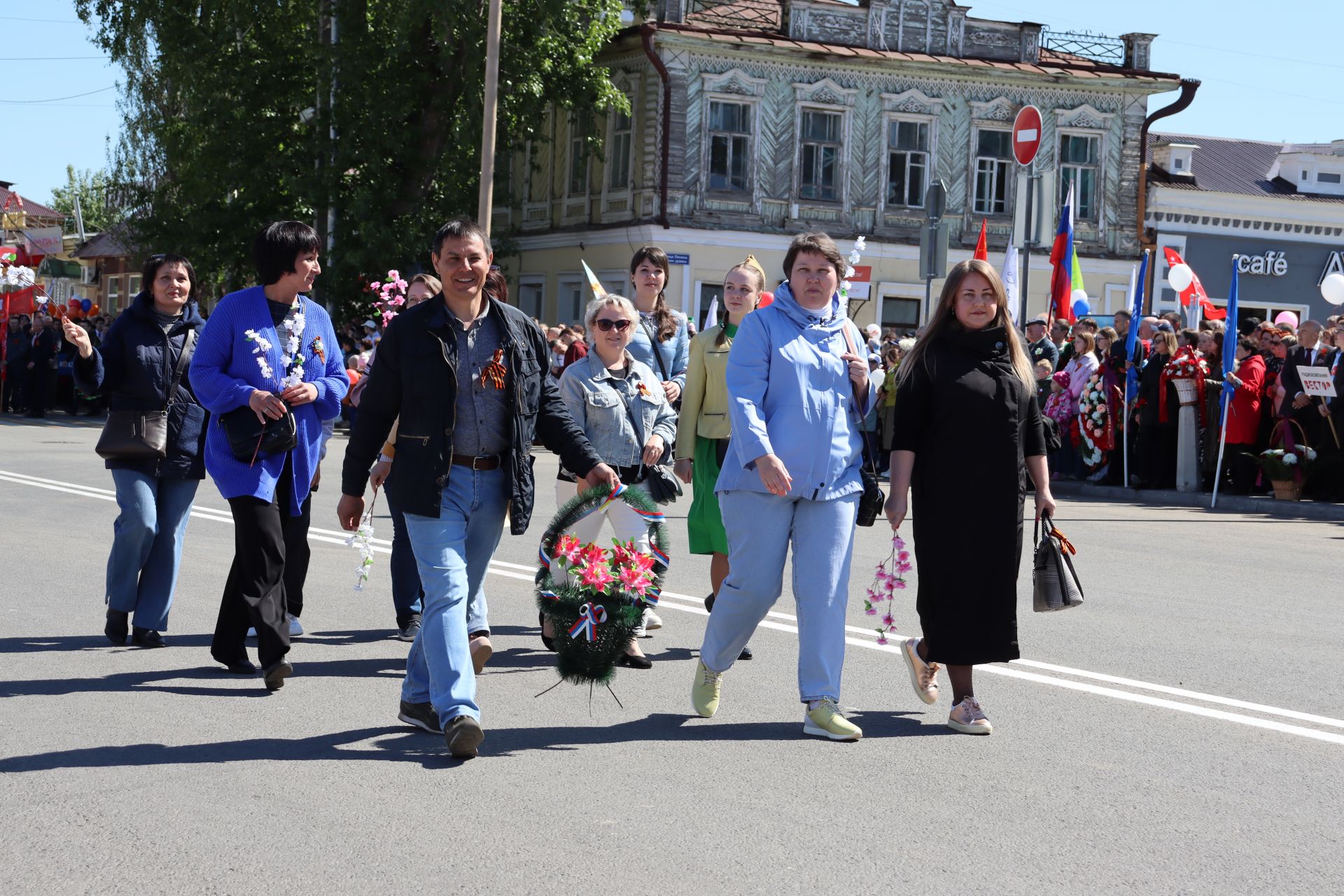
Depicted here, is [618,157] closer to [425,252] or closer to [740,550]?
[425,252]

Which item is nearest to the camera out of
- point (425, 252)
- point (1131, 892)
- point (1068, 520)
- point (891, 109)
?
point (1131, 892)

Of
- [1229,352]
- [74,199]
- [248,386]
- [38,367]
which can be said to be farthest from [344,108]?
[74,199]

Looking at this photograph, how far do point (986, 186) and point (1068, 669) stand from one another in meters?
30.6

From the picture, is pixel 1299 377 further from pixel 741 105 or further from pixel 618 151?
pixel 618 151

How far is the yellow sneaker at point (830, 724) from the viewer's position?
6.53 m

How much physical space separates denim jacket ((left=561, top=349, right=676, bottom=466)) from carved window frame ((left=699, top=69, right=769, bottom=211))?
27.6 m

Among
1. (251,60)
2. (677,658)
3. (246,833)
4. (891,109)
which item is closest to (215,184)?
(251,60)

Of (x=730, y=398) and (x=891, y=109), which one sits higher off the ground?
(x=891, y=109)

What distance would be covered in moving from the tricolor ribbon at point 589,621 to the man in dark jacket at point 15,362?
29739 mm

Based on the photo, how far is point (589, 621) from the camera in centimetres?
671

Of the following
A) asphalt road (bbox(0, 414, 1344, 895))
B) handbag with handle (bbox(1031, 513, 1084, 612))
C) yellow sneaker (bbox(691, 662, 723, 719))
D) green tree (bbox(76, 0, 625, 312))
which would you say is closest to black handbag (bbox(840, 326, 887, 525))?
asphalt road (bbox(0, 414, 1344, 895))

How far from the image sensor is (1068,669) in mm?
8148

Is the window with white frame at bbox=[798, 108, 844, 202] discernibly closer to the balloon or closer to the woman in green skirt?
the balloon

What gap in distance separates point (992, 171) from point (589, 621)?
106 ft
